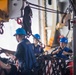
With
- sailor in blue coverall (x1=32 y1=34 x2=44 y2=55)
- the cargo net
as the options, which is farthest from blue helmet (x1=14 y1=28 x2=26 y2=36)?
the cargo net

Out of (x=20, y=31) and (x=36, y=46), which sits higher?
(x=20, y=31)

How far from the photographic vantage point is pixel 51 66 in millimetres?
2037

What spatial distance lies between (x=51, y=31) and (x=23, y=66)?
509 mm

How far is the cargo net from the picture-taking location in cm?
193

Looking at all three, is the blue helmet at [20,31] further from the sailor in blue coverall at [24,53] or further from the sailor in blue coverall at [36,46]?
the sailor in blue coverall at [36,46]

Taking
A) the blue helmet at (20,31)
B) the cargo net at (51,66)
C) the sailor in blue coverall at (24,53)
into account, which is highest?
the blue helmet at (20,31)

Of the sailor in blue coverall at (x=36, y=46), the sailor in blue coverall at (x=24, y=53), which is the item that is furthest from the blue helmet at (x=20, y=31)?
the sailor in blue coverall at (x=36, y=46)

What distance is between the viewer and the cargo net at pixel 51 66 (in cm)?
193

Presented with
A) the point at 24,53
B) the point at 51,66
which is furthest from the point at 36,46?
the point at 51,66

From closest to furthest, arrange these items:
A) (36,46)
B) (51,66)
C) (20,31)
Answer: (20,31), (36,46), (51,66)

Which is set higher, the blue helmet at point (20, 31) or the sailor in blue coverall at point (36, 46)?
the blue helmet at point (20, 31)

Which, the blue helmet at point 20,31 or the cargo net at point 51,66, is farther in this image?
the cargo net at point 51,66

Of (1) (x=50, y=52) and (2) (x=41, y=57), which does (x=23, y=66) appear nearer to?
(2) (x=41, y=57)

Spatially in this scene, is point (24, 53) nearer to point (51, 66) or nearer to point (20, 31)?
point (20, 31)
